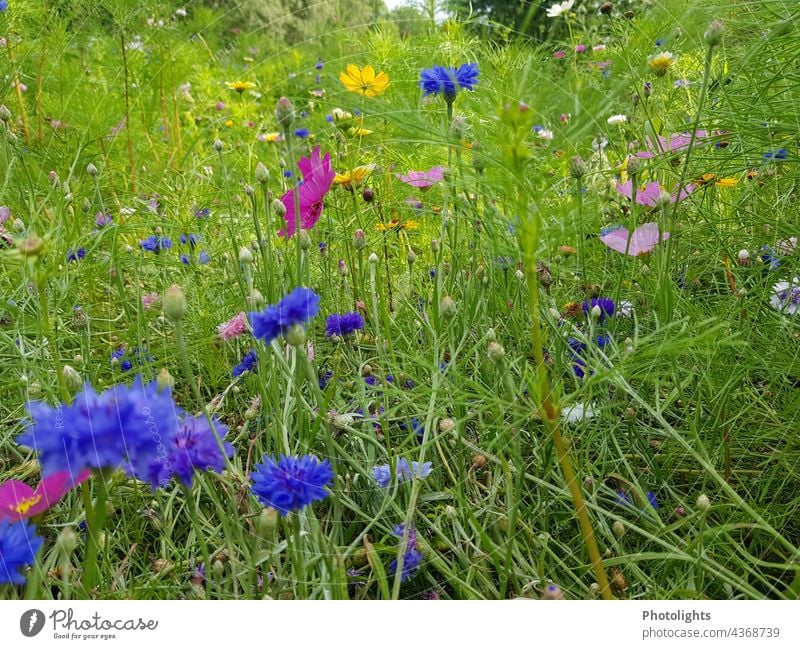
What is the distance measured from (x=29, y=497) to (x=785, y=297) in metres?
0.68

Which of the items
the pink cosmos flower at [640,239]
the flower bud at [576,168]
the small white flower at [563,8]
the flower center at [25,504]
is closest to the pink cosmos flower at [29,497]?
the flower center at [25,504]

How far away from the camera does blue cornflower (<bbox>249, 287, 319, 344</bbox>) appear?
0.43 m

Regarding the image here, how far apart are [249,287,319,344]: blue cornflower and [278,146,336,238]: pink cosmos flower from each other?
272 millimetres

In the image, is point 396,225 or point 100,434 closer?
point 100,434

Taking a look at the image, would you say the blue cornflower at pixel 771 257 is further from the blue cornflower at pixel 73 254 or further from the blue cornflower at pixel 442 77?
the blue cornflower at pixel 73 254

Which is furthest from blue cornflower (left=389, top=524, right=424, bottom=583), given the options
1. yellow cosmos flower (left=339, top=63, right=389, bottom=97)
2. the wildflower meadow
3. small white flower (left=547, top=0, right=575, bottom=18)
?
small white flower (left=547, top=0, right=575, bottom=18)

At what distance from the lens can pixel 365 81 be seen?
0.85m

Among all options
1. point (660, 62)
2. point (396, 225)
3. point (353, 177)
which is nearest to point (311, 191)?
point (353, 177)

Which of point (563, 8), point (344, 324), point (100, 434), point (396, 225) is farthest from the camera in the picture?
point (563, 8)

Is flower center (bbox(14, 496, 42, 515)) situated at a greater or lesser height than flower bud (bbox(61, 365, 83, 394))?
lesser

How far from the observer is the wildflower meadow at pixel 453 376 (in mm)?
421

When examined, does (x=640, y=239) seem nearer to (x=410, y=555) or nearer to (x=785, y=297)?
(x=785, y=297)

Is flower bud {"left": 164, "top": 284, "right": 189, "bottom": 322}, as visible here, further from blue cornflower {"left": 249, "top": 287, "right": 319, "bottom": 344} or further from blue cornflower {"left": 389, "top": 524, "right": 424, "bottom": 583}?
blue cornflower {"left": 389, "top": 524, "right": 424, "bottom": 583}
